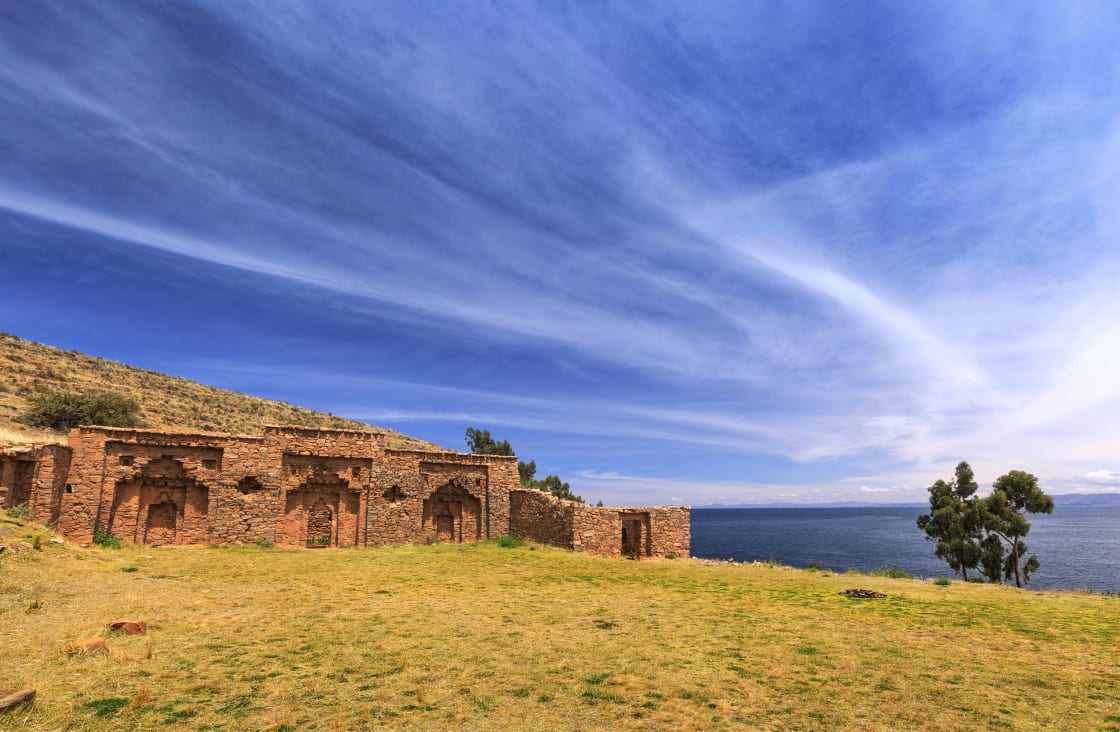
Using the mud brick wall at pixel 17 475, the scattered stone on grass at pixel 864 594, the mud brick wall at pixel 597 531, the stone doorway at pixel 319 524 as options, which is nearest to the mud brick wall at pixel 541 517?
the mud brick wall at pixel 597 531

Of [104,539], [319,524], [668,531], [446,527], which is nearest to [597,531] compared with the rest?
[668,531]

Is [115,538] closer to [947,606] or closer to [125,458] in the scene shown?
[125,458]

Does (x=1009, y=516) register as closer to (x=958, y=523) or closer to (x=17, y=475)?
(x=958, y=523)

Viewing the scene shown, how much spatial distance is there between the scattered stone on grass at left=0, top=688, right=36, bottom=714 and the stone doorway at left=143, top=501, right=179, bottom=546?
18.5m

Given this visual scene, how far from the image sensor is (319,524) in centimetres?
2605

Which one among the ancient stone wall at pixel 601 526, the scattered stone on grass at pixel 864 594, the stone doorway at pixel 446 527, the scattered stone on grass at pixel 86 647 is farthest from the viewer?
the stone doorway at pixel 446 527

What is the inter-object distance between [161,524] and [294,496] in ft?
15.8

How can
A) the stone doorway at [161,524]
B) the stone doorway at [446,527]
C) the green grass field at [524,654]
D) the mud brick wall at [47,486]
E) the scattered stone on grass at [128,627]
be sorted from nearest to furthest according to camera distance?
the green grass field at [524,654] → the scattered stone on grass at [128,627] → the mud brick wall at [47,486] → the stone doorway at [161,524] → the stone doorway at [446,527]

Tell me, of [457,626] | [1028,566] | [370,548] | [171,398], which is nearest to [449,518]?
[370,548]

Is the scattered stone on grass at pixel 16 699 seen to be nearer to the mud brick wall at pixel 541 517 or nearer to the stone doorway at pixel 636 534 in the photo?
the mud brick wall at pixel 541 517

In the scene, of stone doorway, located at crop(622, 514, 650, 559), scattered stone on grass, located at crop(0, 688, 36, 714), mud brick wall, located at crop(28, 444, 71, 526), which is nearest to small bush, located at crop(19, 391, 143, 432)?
mud brick wall, located at crop(28, 444, 71, 526)

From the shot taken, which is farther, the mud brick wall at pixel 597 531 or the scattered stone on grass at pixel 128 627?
the mud brick wall at pixel 597 531

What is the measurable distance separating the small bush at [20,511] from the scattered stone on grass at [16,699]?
1552 cm

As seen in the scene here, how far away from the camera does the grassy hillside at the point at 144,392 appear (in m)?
39.3
